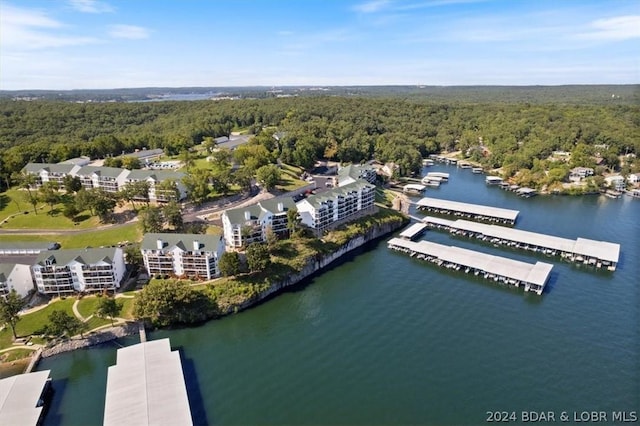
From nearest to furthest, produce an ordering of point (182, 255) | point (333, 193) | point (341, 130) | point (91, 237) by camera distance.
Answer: point (182, 255), point (91, 237), point (333, 193), point (341, 130)

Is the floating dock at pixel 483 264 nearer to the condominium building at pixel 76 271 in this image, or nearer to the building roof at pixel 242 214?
the building roof at pixel 242 214

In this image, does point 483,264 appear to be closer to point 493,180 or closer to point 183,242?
point 183,242

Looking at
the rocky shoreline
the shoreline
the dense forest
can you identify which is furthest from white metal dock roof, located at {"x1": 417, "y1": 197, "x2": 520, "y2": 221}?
the rocky shoreline

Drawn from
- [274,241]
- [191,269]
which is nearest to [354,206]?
[274,241]

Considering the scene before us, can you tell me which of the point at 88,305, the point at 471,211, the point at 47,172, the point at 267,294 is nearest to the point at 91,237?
the point at 88,305

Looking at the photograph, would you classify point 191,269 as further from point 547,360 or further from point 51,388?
point 547,360

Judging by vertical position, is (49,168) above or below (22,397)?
above

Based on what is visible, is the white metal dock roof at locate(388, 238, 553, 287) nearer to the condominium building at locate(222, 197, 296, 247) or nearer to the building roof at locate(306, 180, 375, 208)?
the building roof at locate(306, 180, 375, 208)
